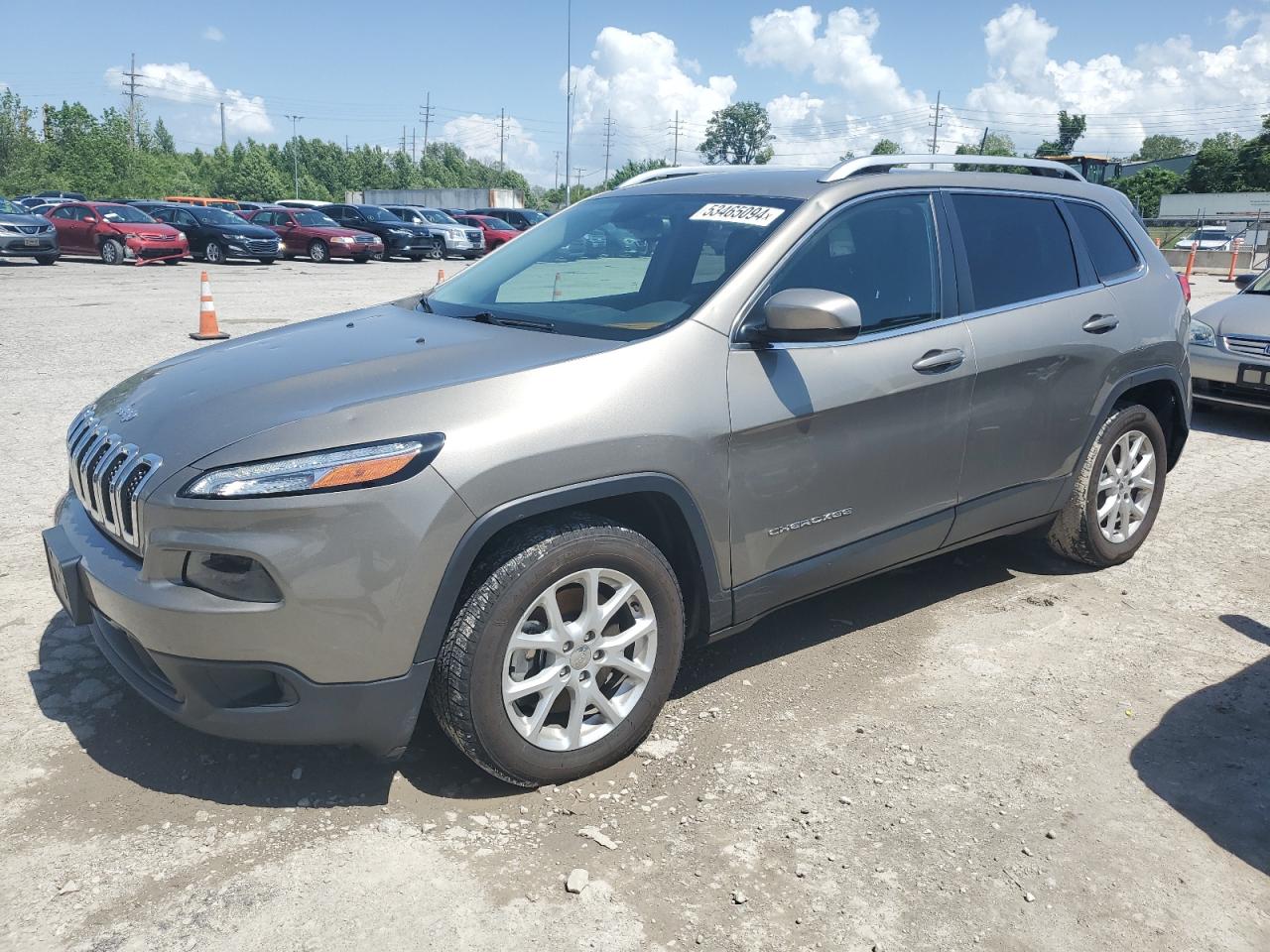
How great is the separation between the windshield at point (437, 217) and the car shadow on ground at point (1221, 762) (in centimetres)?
A: 3019

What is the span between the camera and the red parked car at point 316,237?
28.4 metres

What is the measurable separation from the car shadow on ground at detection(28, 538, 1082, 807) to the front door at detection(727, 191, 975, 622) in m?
0.57

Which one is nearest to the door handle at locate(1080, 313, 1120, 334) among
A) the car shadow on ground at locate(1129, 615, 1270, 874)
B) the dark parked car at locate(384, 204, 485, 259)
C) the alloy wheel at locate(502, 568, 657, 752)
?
the car shadow on ground at locate(1129, 615, 1270, 874)

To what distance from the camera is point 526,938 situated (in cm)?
245

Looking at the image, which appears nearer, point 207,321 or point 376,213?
point 207,321

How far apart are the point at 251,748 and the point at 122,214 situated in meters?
25.9

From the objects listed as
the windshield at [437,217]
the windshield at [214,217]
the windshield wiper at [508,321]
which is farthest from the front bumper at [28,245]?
the windshield wiper at [508,321]

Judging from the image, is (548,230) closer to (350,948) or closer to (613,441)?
(613,441)

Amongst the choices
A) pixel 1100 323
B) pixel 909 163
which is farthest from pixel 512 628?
pixel 1100 323

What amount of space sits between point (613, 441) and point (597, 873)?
1.17 meters

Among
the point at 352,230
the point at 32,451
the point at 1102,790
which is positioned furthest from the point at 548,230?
the point at 352,230

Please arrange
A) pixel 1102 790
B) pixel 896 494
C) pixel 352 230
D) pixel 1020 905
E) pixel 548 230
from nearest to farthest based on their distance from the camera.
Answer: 1. pixel 1020 905
2. pixel 1102 790
3. pixel 896 494
4. pixel 548 230
5. pixel 352 230

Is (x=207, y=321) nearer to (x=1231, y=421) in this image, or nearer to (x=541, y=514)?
(x=541, y=514)

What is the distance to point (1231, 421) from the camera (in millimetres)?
8953
